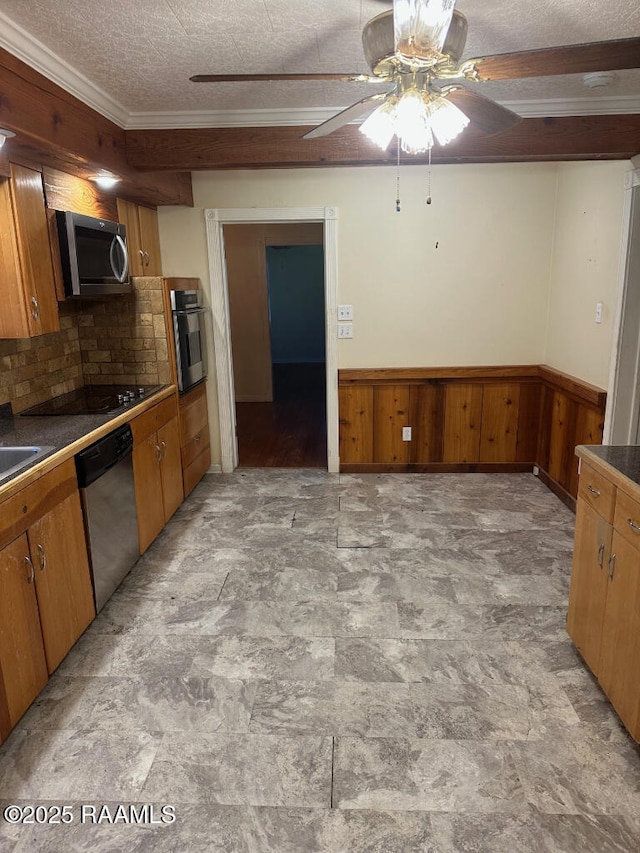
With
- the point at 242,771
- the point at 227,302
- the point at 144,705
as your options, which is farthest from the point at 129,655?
the point at 227,302

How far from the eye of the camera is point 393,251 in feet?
13.8

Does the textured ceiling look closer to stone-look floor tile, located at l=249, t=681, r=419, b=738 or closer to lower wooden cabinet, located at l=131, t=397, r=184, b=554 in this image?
lower wooden cabinet, located at l=131, t=397, r=184, b=554

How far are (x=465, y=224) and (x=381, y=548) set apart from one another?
2.48m

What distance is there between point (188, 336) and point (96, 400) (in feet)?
2.97

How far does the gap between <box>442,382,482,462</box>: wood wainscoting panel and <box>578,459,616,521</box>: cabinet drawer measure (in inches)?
87.7

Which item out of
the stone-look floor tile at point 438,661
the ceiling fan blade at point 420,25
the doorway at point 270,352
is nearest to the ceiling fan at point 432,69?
the ceiling fan blade at point 420,25

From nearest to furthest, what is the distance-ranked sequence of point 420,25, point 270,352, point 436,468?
point 420,25 < point 436,468 < point 270,352

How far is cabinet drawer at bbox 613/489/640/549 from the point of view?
69.9 inches

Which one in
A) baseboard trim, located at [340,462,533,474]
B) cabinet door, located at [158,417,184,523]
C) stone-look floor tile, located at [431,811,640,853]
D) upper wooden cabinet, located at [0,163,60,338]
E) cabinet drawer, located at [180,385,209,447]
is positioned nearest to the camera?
stone-look floor tile, located at [431,811,640,853]

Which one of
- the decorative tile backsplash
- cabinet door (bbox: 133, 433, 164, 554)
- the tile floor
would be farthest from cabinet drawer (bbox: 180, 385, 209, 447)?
the tile floor

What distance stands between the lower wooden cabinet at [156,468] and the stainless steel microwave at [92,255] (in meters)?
0.72

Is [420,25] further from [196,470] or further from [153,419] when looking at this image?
[196,470]

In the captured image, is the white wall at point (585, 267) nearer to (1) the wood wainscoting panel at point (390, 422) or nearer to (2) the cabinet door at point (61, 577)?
(1) the wood wainscoting panel at point (390, 422)

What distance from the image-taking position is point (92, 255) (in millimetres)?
2939
